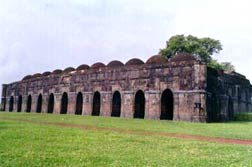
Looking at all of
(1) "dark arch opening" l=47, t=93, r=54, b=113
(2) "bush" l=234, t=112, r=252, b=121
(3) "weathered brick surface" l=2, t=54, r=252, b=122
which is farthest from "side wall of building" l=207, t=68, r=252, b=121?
(1) "dark arch opening" l=47, t=93, r=54, b=113

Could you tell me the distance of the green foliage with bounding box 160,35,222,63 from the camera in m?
42.3

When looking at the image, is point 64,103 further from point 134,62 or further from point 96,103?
point 134,62

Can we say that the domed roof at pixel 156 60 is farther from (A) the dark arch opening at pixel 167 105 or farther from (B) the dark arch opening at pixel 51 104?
(B) the dark arch opening at pixel 51 104

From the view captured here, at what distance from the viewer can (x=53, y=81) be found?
116 feet

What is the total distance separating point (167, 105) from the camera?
2561 cm

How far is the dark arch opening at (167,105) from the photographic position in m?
24.7

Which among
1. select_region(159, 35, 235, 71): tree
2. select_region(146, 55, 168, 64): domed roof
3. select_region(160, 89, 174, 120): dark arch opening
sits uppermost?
select_region(159, 35, 235, 71): tree

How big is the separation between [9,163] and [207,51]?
3973cm

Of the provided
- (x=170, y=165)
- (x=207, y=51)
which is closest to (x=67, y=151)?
(x=170, y=165)

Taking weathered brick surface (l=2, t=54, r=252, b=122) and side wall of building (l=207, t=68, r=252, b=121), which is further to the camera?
side wall of building (l=207, t=68, r=252, b=121)

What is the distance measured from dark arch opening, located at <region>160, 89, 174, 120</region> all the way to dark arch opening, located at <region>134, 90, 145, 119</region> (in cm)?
214

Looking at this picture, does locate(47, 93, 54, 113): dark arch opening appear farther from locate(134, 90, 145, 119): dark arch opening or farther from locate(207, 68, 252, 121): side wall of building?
locate(207, 68, 252, 121): side wall of building

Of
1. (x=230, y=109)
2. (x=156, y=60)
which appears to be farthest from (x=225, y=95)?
(x=156, y=60)

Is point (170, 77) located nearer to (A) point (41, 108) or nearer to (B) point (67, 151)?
(B) point (67, 151)
